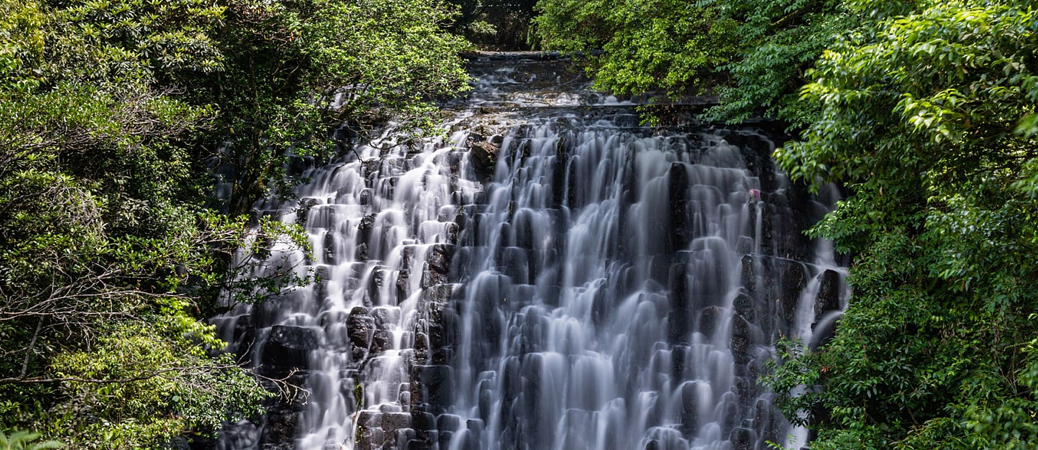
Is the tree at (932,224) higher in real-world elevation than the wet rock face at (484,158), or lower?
lower

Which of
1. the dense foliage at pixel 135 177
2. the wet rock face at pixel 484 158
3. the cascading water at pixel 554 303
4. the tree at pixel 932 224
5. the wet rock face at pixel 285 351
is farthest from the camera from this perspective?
the wet rock face at pixel 484 158

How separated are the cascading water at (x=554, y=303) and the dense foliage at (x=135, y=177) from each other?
2.17 metres

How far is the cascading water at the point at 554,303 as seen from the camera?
12961 mm

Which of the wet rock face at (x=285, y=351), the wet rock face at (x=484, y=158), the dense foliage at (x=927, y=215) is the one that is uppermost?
the wet rock face at (x=484, y=158)

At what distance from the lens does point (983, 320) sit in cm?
880

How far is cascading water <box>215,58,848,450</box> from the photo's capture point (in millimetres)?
12961

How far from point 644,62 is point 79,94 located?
12844 mm

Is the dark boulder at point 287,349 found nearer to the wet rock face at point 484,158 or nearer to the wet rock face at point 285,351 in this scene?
the wet rock face at point 285,351

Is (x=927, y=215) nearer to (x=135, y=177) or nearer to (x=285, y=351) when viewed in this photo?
(x=285, y=351)

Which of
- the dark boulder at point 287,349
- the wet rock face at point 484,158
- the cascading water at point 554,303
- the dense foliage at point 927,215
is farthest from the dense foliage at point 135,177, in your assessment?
the dense foliage at point 927,215

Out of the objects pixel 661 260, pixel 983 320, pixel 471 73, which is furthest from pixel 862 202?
pixel 471 73

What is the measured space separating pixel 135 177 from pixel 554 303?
8.01m

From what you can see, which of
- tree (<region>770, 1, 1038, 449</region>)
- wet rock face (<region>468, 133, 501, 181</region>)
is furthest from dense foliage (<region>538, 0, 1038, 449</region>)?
wet rock face (<region>468, 133, 501, 181</region>)

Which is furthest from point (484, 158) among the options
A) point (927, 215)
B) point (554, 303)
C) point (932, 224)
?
point (932, 224)
